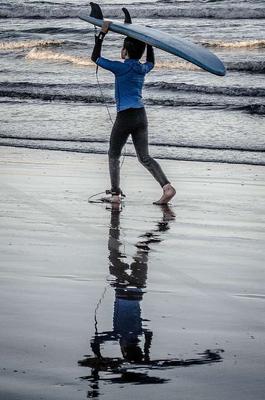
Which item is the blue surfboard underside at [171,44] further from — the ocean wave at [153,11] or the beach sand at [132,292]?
the ocean wave at [153,11]

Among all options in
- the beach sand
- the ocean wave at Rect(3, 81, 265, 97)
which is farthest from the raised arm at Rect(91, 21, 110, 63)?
the ocean wave at Rect(3, 81, 265, 97)

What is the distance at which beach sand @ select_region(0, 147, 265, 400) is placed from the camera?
500 cm

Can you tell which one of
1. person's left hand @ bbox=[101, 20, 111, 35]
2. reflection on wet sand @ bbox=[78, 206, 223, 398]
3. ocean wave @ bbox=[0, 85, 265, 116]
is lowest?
reflection on wet sand @ bbox=[78, 206, 223, 398]

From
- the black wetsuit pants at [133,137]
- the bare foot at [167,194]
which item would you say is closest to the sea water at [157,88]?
the black wetsuit pants at [133,137]

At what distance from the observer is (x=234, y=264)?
300 inches

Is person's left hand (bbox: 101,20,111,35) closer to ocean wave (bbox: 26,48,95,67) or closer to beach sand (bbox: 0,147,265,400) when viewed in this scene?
beach sand (bbox: 0,147,265,400)

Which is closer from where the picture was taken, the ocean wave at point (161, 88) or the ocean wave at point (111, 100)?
the ocean wave at point (111, 100)

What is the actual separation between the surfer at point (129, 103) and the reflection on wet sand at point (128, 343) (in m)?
2.84

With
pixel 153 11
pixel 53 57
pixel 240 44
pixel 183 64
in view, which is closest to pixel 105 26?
pixel 183 64

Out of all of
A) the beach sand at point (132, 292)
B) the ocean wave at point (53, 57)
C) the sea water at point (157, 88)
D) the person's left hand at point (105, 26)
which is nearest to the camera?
the beach sand at point (132, 292)

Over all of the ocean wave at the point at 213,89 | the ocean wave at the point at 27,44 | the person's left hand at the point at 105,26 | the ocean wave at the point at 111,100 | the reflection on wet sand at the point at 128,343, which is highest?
the ocean wave at the point at 27,44

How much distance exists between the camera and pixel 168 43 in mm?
10266

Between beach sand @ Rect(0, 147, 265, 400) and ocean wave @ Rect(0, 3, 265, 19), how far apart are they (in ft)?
101

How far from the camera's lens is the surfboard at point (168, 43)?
10.00 meters
